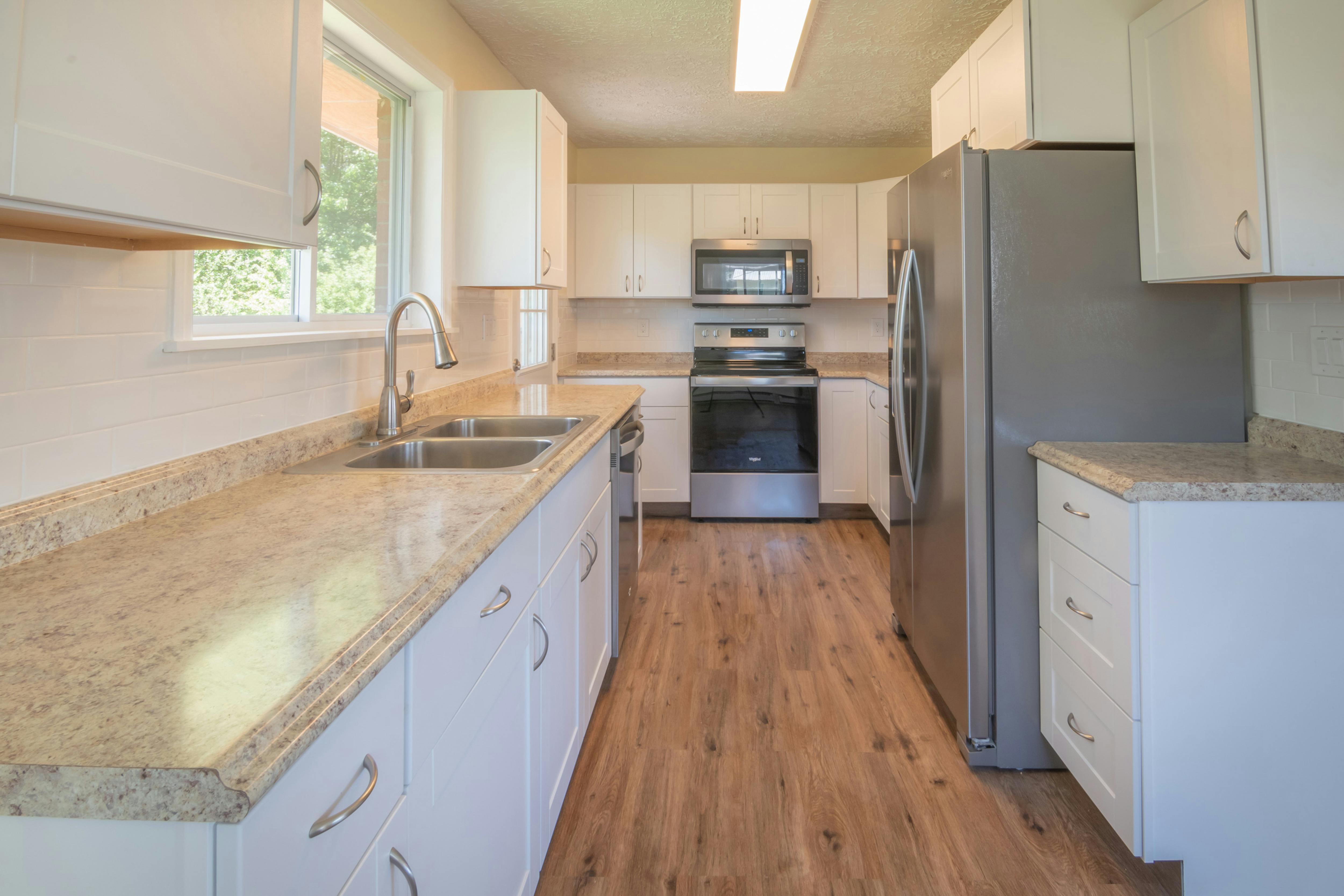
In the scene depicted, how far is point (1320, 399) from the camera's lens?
1.73m

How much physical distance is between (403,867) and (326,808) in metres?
0.19

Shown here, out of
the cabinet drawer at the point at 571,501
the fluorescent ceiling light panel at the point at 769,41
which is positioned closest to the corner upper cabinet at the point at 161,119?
the cabinet drawer at the point at 571,501

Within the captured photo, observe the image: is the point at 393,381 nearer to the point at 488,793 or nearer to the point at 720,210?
the point at 488,793

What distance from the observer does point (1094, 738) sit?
1.68 meters

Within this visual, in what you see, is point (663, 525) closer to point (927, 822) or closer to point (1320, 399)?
point (927, 822)

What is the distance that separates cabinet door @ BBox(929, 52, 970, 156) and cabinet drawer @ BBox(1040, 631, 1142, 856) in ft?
5.53

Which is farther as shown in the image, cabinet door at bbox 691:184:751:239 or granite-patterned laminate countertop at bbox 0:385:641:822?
cabinet door at bbox 691:184:751:239

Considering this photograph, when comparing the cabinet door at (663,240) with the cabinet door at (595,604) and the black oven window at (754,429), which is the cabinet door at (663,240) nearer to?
the black oven window at (754,429)

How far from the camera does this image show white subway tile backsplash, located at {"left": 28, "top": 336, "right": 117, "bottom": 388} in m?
1.10

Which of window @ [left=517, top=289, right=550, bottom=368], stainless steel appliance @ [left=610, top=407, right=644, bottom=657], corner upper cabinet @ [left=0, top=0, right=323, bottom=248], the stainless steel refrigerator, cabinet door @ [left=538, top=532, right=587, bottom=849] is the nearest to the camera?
corner upper cabinet @ [left=0, top=0, right=323, bottom=248]

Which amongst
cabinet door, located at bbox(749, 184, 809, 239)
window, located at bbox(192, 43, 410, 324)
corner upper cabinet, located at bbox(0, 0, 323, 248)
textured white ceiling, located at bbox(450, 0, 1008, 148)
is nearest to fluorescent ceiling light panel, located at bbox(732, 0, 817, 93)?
textured white ceiling, located at bbox(450, 0, 1008, 148)

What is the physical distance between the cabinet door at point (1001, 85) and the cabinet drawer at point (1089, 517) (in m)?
0.91

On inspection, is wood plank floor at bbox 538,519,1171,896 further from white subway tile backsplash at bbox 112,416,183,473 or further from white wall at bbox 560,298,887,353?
white wall at bbox 560,298,887,353

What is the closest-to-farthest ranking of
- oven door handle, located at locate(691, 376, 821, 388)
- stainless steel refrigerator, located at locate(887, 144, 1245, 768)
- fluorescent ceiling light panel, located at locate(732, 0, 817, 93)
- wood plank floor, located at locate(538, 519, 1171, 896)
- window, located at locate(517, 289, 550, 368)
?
wood plank floor, located at locate(538, 519, 1171, 896), stainless steel refrigerator, located at locate(887, 144, 1245, 768), fluorescent ceiling light panel, located at locate(732, 0, 817, 93), window, located at locate(517, 289, 550, 368), oven door handle, located at locate(691, 376, 821, 388)
